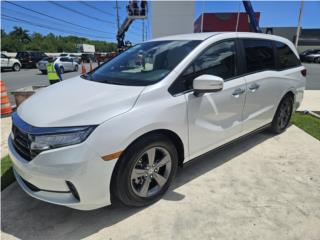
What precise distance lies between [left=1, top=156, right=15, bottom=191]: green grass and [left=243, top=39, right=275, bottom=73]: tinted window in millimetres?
3518

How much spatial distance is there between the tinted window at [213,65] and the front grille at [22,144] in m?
1.42

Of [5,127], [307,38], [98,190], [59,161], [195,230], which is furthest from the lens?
[307,38]

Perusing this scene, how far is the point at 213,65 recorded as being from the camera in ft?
9.88

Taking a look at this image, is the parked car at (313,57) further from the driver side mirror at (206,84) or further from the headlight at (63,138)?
the headlight at (63,138)

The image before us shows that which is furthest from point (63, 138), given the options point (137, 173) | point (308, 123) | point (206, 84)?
point (308, 123)

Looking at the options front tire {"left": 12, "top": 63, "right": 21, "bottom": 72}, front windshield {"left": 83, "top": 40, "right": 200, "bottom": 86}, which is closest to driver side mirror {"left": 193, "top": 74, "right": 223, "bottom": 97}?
front windshield {"left": 83, "top": 40, "right": 200, "bottom": 86}

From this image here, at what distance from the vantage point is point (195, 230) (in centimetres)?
232

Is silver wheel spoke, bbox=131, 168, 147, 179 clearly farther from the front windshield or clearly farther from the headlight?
the front windshield

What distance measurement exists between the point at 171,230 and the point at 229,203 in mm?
763

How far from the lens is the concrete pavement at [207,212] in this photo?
2299mm

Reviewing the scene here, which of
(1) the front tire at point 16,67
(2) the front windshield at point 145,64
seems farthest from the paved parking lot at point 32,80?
(2) the front windshield at point 145,64

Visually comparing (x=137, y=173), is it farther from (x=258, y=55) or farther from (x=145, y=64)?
(x=258, y=55)

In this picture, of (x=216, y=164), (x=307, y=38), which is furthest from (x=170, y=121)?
(x=307, y=38)

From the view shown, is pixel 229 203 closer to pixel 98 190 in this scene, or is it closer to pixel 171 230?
pixel 171 230
